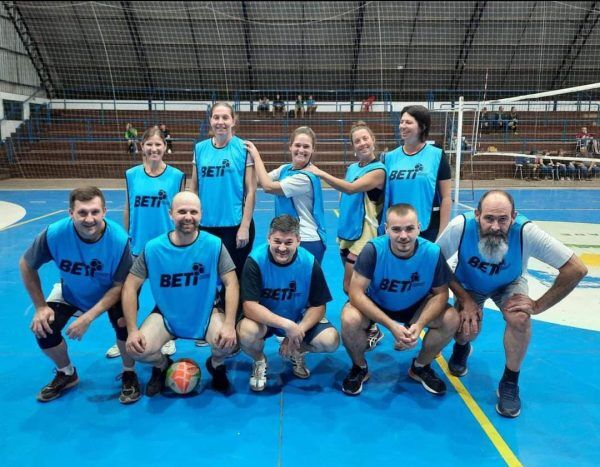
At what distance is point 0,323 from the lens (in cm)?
405

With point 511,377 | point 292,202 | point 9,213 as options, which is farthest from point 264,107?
point 511,377

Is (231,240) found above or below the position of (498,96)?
below

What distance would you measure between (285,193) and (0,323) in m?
2.87

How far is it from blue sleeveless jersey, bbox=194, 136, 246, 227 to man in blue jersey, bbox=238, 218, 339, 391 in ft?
2.13

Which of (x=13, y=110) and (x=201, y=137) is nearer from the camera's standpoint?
(x=201, y=137)

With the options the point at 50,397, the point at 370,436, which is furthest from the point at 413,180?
the point at 50,397

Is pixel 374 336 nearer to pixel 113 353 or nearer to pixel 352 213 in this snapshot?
pixel 352 213

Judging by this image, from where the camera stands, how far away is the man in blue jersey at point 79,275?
2836mm

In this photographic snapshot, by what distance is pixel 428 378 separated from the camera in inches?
123

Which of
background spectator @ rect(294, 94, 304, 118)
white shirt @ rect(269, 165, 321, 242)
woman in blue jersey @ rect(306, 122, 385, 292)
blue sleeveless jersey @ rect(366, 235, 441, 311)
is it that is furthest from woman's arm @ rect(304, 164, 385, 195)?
background spectator @ rect(294, 94, 304, 118)

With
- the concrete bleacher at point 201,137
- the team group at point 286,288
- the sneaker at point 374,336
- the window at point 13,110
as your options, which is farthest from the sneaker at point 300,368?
the window at point 13,110

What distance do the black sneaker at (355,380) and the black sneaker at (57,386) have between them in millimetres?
1845

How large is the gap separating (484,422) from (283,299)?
1452 millimetres

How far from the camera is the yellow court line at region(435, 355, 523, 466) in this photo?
2.42m
